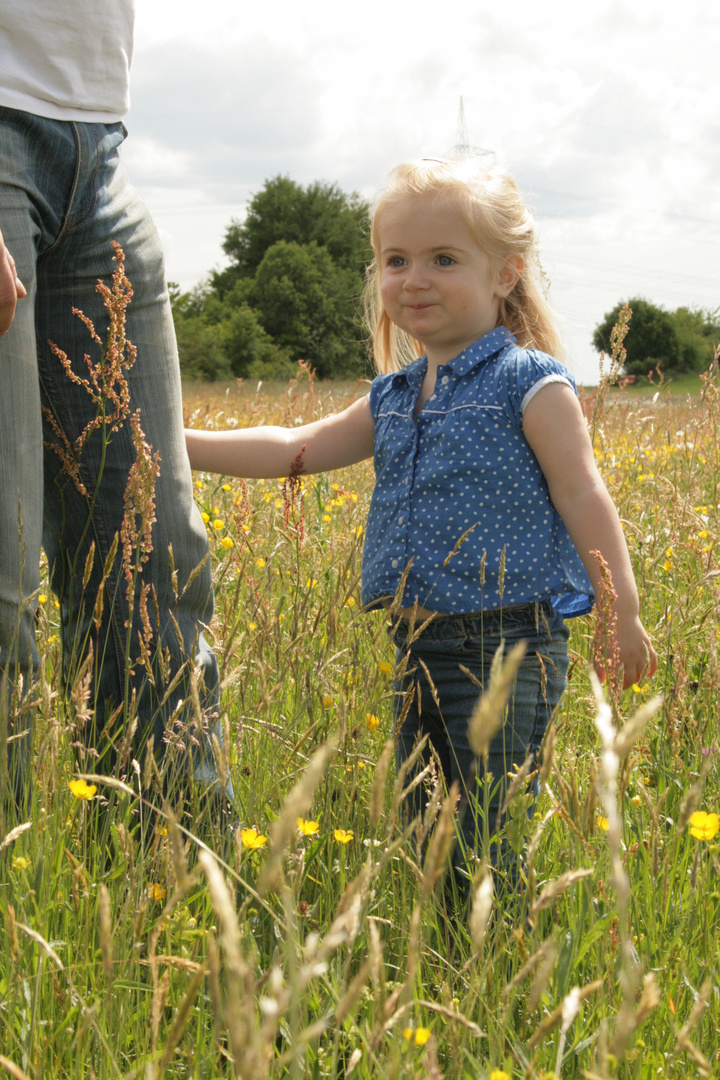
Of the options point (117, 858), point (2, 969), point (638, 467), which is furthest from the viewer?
point (638, 467)

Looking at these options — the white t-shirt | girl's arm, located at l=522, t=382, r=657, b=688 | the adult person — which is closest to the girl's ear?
girl's arm, located at l=522, t=382, r=657, b=688

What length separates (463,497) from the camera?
1860mm

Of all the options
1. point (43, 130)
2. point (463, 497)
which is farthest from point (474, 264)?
point (43, 130)

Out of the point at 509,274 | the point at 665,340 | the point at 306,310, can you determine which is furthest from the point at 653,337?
the point at 509,274

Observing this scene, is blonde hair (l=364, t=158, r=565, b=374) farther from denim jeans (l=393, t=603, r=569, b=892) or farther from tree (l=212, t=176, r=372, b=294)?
tree (l=212, t=176, r=372, b=294)

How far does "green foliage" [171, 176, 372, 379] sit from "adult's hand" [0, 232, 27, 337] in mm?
27010

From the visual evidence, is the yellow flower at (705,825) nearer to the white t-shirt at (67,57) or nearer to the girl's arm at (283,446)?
the girl's arm at (283,446)

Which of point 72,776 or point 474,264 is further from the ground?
point 474,264

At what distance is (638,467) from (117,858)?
3778 millimetres

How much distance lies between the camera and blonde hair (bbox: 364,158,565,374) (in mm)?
1960

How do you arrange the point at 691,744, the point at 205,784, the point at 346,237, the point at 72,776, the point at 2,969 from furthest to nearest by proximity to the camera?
the point at 346,237, the point at 691,744, the point at 205,784, the point at 72,776, the point at 2,969

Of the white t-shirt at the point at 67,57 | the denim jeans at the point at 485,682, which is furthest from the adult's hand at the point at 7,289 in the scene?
the denim jeans at the point at 485,682

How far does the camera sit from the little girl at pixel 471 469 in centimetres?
178

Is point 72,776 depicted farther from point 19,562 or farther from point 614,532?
point 614,532
